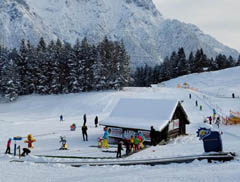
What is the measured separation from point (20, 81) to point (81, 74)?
14.6 meters

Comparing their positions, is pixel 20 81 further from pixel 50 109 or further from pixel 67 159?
pixel 67 159

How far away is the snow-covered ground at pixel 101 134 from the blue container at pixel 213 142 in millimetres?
999

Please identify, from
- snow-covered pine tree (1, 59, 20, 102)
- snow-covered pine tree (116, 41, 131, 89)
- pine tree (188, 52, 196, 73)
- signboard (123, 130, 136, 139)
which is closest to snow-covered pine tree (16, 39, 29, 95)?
snow-covered pine tree (1, 59, 20, 102)

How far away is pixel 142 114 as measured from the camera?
2577 centimetres

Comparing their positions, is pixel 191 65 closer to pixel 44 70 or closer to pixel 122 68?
pixel 122 68

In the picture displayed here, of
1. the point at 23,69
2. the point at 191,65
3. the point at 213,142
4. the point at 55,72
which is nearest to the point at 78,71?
the point at 55,72

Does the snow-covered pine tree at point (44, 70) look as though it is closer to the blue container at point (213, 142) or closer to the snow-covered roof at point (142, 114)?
the snow-covered roof at point (142, 114)


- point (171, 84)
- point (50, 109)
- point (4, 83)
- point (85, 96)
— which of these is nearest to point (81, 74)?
point (85, 96)

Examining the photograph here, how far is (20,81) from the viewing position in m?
62.3

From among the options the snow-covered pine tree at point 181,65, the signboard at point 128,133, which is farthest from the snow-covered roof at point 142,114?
the snow-covered pine tree at point 181,65

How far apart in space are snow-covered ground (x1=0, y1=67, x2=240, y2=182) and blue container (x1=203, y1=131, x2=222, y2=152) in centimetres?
100

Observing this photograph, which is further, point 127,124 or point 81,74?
point 81,74

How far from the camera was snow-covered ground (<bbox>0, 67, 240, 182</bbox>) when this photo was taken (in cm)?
1160

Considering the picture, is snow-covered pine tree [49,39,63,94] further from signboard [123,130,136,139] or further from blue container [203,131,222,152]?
blue container [203,131,222,152]
